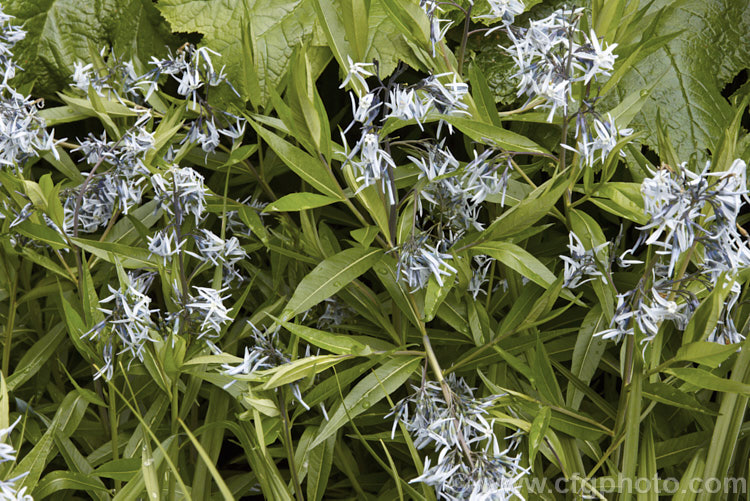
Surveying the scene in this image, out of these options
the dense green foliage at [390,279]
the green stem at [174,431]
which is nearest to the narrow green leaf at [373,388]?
the dense green foliage at [390,279]

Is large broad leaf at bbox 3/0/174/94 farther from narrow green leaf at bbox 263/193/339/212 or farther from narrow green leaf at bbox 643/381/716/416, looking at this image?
narrow green leaf at bbox 643/381/716/416

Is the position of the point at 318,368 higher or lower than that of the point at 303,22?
lower

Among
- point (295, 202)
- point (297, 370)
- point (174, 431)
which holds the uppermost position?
point (295, 202)

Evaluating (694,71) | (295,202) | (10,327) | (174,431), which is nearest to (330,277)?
(295,202)

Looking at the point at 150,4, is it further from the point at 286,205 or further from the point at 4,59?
the point at 286,205

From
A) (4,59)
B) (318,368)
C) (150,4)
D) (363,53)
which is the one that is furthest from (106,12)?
(318,368)

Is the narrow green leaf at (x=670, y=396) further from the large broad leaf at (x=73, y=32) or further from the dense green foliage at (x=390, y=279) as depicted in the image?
the large broad leaf at (x=73, y=32)

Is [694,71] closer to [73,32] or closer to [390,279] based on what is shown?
[390,279]
